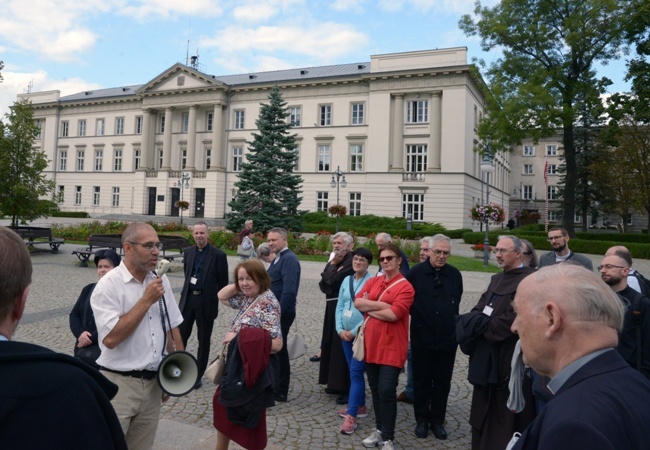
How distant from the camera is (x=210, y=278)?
20.1 feet

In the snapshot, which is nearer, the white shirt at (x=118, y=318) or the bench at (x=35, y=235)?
the white shirt at (x=118, y=318)

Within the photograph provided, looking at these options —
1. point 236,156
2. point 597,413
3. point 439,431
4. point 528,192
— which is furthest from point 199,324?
point 528,192

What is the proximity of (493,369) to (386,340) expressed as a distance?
40.6 inches

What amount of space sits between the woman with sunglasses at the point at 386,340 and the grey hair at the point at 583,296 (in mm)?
2854

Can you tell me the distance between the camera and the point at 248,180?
102ft

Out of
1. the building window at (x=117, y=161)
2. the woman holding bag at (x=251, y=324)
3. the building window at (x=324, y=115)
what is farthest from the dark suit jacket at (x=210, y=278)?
the building window at (x=117, y=161)

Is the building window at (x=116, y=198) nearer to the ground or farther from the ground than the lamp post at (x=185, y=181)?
nearer to the ground

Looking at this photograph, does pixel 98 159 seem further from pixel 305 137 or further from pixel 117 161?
pixel 305 137

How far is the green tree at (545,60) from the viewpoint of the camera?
957 inches

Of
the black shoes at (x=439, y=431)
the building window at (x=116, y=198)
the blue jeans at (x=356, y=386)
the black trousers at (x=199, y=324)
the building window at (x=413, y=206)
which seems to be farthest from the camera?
the building window at (x=116, y=198)

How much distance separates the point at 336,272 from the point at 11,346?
5.12 meters

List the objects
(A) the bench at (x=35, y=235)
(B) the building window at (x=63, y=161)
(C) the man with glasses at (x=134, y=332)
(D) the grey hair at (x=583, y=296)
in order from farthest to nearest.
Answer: (B) the building window at (x=63, y=161), (A) the bench at (x=35, y=235), (C) the man with glasses at (x=134, y=332), (D) the grey hair at (x=583, y=296)

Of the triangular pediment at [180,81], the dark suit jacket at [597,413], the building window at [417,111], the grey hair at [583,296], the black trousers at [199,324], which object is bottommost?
the black trousers at [199,324]

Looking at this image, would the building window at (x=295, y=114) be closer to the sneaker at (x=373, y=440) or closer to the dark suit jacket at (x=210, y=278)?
the dark suit jacket at (x=210, y=278)
